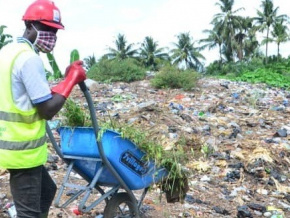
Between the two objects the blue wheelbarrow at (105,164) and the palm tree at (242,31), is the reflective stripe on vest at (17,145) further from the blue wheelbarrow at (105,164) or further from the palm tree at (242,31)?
the palm tree at (242,31)

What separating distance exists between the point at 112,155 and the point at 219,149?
3375mm

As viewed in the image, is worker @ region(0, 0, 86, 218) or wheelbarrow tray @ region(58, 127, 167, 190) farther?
wheelbarrow tray @ region(58, 127, 167, 190)

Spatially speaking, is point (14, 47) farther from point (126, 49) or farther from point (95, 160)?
point (126, 49)

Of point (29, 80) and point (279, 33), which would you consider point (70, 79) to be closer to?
point (29, 80)

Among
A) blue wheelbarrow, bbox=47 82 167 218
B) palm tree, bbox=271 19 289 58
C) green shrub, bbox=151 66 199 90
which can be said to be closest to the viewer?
blue wheelbarrow, bbox=47 82 167 218

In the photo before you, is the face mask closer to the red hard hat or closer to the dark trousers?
the red hard hat

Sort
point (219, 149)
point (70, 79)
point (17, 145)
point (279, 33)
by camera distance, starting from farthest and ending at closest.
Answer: point (279, 33)
point (219, 149)
point (70, 79)
point (17, 145)

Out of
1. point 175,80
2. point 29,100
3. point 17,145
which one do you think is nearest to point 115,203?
point 17,145

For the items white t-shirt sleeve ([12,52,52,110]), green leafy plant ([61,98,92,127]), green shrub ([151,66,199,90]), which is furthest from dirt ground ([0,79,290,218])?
white t-shirt sleeve ([12,52,52,110])

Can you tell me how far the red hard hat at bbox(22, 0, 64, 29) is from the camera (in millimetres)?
2182

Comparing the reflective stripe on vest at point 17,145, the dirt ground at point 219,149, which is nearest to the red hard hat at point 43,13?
the reflective stripe on vest at point 17,145

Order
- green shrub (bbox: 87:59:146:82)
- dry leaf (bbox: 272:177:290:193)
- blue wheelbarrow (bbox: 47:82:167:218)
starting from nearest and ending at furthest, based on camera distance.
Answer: blue wheelbarrow (bbox: 47:82:167:218), dry leaf (bbox: 272:177:290:193), green shrub (bbox: 87:59:146:82)

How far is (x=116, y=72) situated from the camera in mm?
12188

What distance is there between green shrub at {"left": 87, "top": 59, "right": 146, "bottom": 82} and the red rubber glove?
31.2 ft
